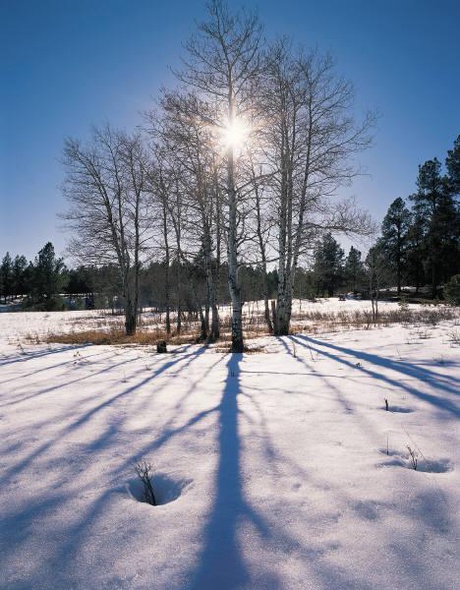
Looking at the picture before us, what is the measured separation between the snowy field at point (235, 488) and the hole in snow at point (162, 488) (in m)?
0.01

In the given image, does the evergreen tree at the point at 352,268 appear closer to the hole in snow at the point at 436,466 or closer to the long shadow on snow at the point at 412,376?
the long shadow on snow at the point at 412,376

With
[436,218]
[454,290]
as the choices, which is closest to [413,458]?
[454,290]

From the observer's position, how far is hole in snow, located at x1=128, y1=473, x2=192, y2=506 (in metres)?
2.11

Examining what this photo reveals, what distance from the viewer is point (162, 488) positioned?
2195mm

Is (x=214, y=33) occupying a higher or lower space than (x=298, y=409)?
higher

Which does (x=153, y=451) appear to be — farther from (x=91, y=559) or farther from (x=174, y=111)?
(x=174, y=111)

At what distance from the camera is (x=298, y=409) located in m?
3.49

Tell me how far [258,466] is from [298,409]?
1.25 metres

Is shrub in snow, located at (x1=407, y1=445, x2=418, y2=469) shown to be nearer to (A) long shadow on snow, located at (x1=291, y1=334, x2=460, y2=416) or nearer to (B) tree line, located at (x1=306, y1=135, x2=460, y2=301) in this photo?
(A) long shadow on snow, located at (x1=291, y1=334, x2=460, y2=416)

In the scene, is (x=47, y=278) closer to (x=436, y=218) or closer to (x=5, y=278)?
(x=5, y=278)

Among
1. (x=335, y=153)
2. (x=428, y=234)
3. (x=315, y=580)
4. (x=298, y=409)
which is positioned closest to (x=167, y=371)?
(x=298, y=409)

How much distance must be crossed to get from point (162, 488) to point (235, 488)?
1.54 feet

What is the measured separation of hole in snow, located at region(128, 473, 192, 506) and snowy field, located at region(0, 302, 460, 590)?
13mm

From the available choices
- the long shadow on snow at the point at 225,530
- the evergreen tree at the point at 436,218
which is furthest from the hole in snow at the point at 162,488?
the evergreen tree at the point at 436,218
